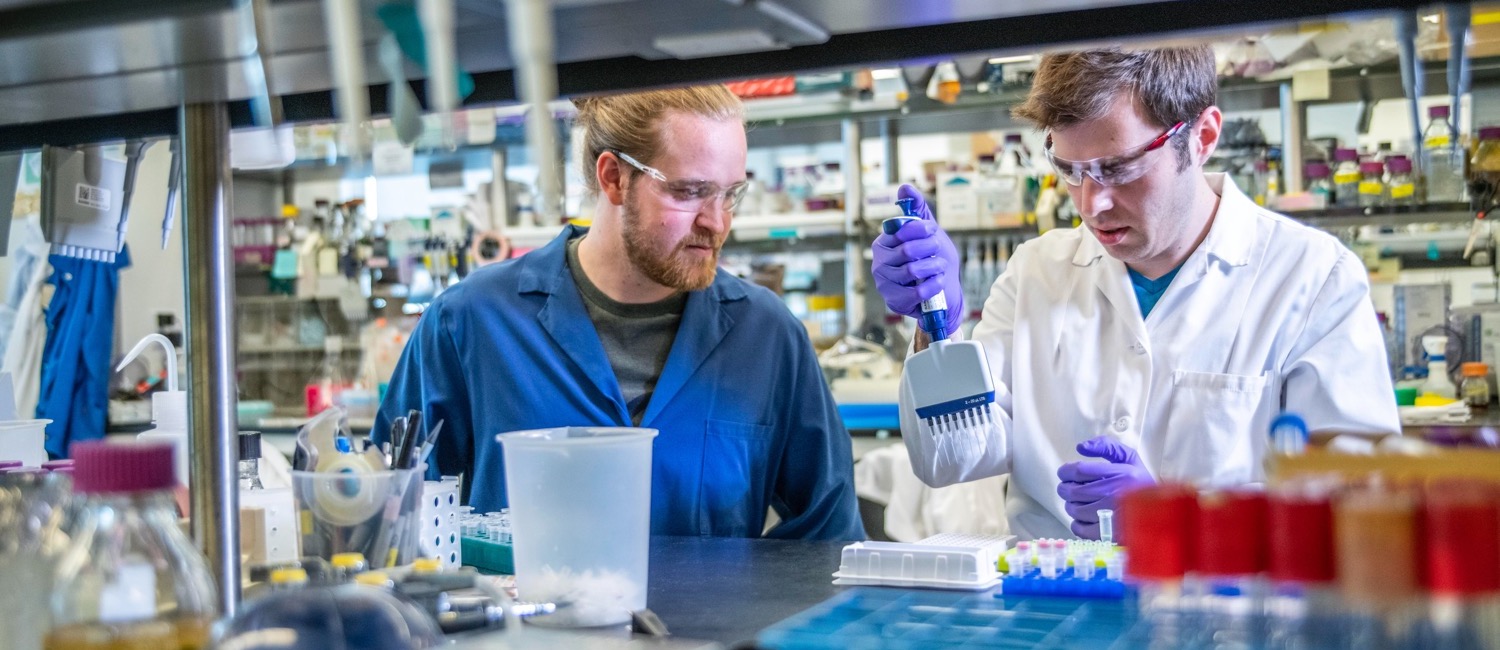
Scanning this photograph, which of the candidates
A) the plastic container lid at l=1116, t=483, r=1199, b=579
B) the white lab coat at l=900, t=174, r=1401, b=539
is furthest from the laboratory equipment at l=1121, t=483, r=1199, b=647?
the white lab coat at l=900, t=174, r=1401, b=539

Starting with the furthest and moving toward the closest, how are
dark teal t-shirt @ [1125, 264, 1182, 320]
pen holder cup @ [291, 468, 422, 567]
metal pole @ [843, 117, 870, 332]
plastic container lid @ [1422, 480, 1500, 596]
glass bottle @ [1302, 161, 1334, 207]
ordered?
metal pole @ [843, 117, 870, 332] < glass bottle @ [1302, 161, 1334, 207] < dark teal t-shirt @ [1125, 264, 1182, 320] < pen holder cup @ [291, 468, 422, 567] < plastic container lid @ [1422, 480, 1500, 596]

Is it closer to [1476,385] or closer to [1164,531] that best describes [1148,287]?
[1164,531]

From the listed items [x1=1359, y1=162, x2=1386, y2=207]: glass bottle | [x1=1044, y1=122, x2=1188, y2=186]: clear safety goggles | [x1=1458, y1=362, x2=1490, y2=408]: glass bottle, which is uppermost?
[x1=1359, y1=162, x2=1386, y2=207]: glass bottle

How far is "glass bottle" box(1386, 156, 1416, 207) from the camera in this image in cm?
419

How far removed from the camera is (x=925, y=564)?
1.35 metres

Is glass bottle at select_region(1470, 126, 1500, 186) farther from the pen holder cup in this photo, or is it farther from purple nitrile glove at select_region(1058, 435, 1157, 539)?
the pen holder cup

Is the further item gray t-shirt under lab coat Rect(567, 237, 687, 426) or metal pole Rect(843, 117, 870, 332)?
metal pole Rect(843, 117, 870, 332)

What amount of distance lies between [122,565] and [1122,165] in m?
1.43

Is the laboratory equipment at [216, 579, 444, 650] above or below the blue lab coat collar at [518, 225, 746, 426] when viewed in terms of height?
below

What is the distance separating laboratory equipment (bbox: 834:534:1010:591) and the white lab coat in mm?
454

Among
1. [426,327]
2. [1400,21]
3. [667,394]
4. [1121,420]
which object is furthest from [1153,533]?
[426,327]

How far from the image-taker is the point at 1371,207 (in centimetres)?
423

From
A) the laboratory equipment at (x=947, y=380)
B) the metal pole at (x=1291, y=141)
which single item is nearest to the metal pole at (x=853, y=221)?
the metal pole at (x=1291, y=141)

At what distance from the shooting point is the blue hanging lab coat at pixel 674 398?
2.04 metres
